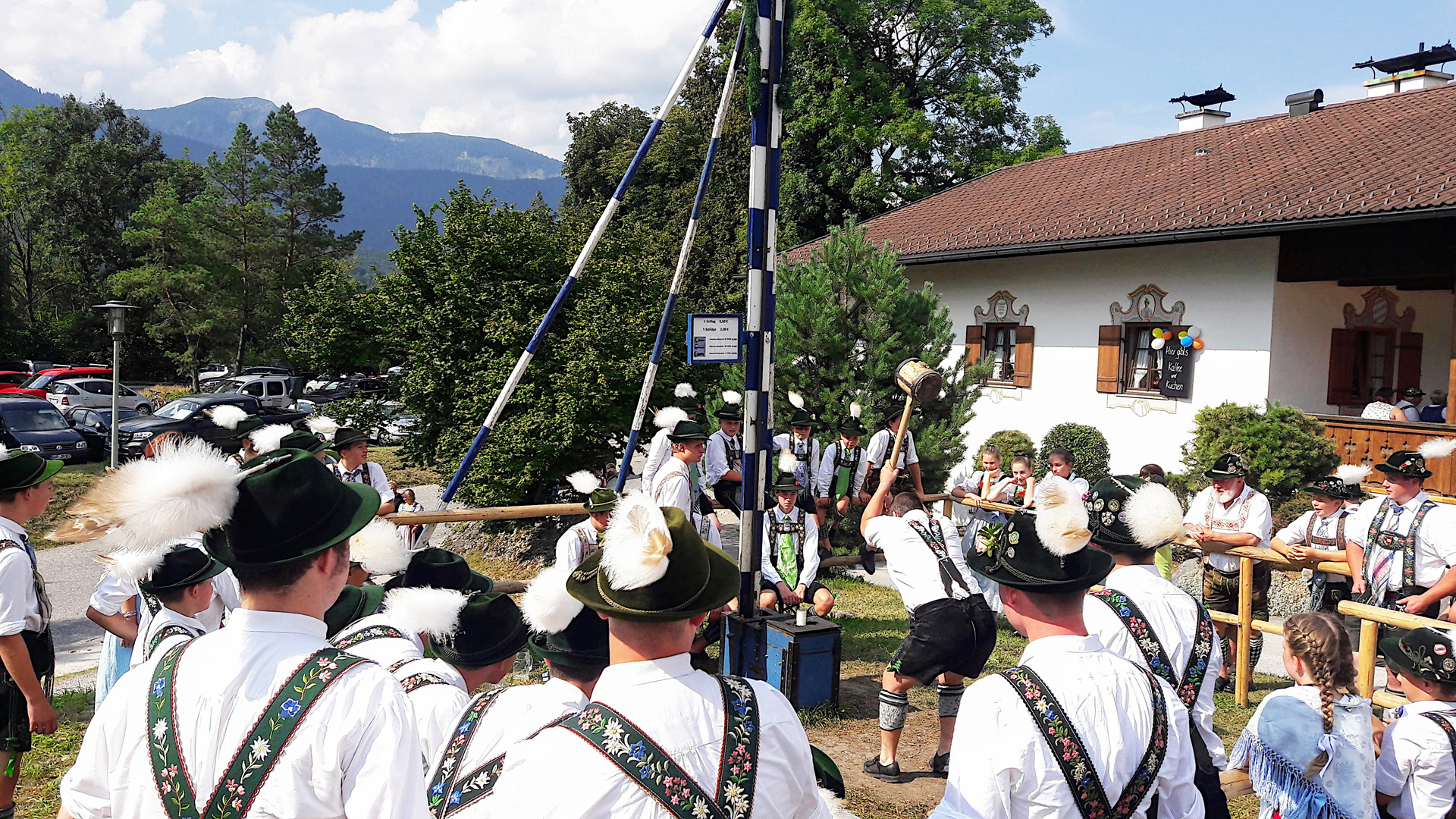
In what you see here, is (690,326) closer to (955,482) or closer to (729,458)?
(729,458)

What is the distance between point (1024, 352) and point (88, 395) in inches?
1114

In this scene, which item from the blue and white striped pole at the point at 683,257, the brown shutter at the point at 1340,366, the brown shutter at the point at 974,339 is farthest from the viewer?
the brown shutter at the point at 974,339

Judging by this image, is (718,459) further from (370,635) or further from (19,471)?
(370,635)

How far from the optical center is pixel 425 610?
2748mm

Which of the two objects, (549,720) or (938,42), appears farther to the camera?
(938,42)

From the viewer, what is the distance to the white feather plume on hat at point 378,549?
10.9 feet

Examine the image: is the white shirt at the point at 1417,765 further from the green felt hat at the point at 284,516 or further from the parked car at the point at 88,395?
the parked car at the point at 88,395

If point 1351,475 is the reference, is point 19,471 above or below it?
above

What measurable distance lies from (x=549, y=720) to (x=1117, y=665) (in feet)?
5.02

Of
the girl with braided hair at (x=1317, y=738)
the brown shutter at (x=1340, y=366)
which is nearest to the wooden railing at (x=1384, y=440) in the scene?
the brown shutter at (x=1340, y=366)

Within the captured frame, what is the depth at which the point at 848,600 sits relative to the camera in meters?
10.5

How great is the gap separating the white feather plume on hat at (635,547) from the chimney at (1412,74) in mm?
20901

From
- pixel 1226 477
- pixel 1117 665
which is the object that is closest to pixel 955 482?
pixel 1226 477

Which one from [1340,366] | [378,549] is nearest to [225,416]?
[378,549]
